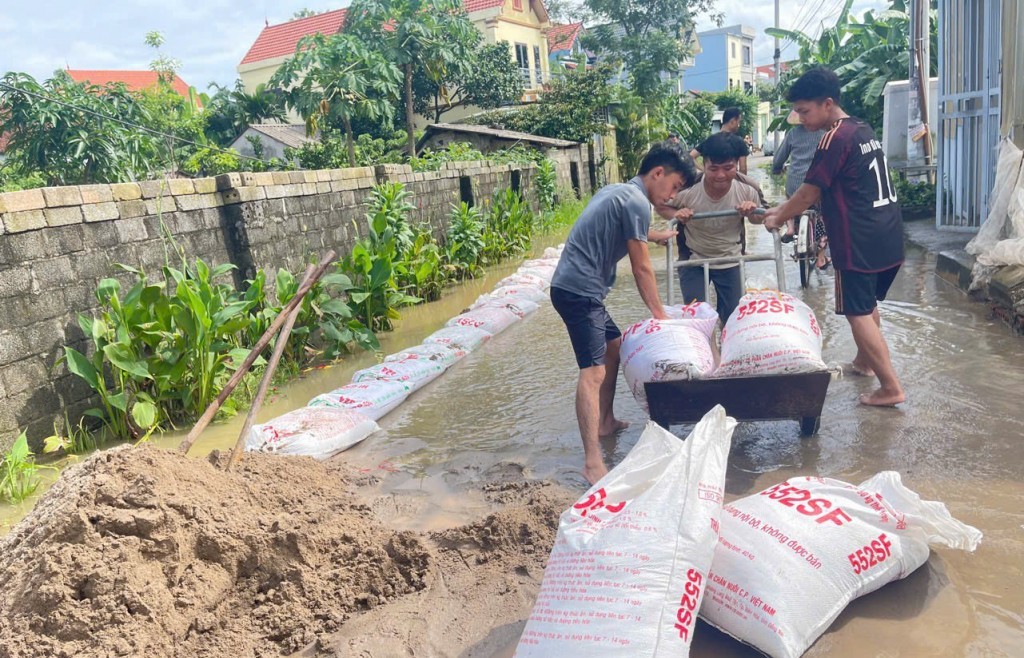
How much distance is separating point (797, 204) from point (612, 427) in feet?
4.97

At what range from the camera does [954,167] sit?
762cm

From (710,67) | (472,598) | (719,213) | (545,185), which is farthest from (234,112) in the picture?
(710,67)

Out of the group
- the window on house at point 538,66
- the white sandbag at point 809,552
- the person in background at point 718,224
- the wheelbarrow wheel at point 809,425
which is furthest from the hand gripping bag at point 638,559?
the window on house at point 538,66

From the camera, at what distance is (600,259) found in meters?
3.55

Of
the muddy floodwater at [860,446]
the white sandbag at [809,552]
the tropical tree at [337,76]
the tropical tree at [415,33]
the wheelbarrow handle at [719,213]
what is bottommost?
the muddy floodwater at [860,446]

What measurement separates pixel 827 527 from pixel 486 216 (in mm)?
9183

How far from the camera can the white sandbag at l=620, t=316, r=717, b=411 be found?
3.25 m

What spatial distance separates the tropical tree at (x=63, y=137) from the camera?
11.6 meters

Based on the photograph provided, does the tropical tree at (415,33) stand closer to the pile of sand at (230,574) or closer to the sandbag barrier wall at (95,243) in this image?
the sandbag barrier wall at (95,243)

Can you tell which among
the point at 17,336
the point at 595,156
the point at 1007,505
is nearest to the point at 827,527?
the point at 1007,505

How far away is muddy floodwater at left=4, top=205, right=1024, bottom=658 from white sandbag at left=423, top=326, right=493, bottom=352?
95mm

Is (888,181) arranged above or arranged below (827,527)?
above

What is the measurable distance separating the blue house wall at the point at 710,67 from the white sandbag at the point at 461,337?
53.7m

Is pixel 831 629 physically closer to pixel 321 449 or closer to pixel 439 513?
pixel 439 513
